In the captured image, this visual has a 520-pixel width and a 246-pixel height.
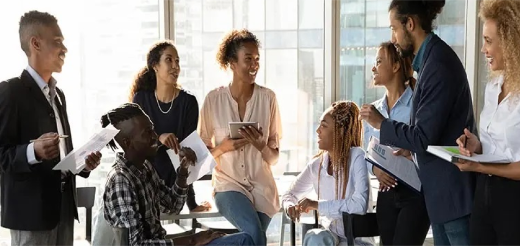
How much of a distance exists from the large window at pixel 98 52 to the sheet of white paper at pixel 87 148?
170cm

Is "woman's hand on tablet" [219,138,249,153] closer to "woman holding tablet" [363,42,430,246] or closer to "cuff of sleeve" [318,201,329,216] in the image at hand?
"cuff of sleeve" [318,201,329,216]

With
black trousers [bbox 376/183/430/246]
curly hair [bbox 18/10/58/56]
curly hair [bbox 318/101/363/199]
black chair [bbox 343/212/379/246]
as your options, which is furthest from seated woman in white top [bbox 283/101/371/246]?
curly hair [bbox 18/10/58/56]

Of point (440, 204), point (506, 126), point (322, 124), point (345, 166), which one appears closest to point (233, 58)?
point (322, 124)

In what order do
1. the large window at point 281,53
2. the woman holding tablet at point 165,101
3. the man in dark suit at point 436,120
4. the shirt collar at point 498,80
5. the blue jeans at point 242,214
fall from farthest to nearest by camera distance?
1. the large window at point 281,53
2. the woman holding tablet at point 165,101
3. the blue jeans at point 242,214
4. the man in dark suit at point 436,120
5. the shirt collar at point 498,80

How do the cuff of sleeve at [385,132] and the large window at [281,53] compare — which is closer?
the cuff of sleeve at [385,132]

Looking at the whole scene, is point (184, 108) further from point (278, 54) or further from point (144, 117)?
point (278, 54)

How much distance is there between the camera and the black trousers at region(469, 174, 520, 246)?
2.03 m

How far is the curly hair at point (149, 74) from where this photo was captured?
3.48 metres

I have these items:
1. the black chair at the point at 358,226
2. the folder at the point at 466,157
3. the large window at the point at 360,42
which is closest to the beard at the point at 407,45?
the folder at the point at 466,157

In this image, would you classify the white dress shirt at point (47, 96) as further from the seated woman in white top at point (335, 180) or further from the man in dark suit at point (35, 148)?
the seated woman in white top at point (335, 180)

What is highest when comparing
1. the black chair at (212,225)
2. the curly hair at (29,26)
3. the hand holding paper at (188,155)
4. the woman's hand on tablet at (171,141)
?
the curly hair at (29,26)

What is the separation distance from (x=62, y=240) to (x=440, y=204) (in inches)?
66.8

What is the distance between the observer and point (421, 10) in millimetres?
2486

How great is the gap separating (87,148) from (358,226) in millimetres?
1367
